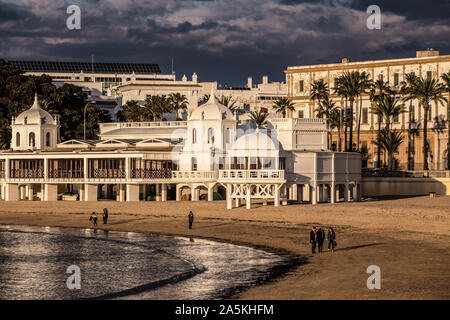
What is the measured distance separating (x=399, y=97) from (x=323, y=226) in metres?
56.4

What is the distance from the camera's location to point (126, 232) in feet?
212

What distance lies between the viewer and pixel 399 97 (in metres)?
114

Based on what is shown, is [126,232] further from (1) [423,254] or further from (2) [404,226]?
(1) [423,254]

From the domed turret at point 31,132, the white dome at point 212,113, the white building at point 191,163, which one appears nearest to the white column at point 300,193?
the white building at point 191,163

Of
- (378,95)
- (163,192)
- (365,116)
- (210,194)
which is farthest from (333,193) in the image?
(365,116)

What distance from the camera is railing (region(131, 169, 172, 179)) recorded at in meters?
81.8

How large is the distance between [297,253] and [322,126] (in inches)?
1323

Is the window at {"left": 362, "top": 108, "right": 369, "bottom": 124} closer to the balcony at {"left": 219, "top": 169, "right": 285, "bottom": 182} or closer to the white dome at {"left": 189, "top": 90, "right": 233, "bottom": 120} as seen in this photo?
the white dome at {"left": 189, "top": 90, "right": 233, "bottom": 120}

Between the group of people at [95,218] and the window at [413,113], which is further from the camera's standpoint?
the window at [413,113]

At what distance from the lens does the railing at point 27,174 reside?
8701 cm

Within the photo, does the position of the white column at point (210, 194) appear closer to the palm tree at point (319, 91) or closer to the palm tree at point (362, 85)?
the palm tree at point (362, 85)

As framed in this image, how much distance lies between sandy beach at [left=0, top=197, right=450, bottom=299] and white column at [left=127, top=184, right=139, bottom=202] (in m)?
2.85

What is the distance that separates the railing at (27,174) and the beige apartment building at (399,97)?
1774 inches
